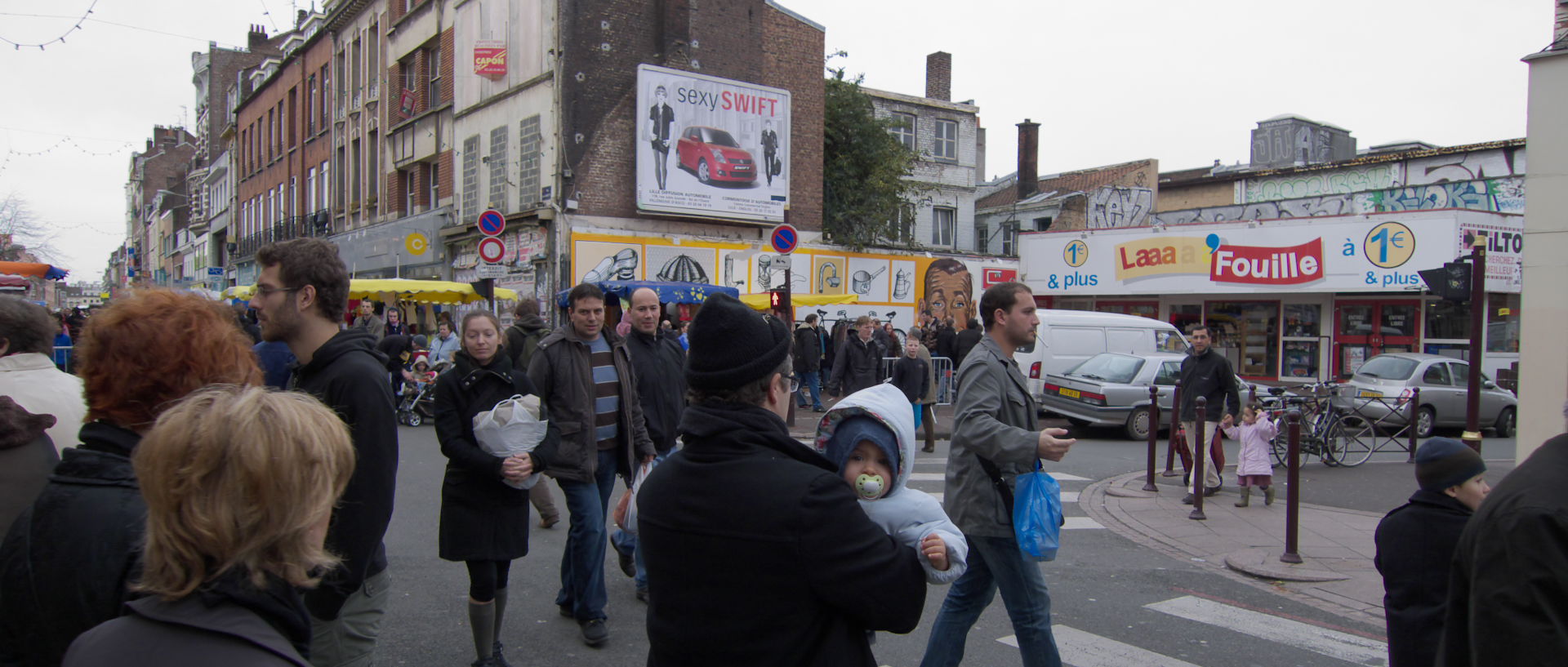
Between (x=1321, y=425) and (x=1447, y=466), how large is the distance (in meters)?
10.7

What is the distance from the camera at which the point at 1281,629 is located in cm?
570

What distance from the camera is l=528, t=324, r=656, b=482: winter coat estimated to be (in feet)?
16.5

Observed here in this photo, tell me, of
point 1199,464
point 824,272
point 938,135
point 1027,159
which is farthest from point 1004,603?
point 1027,159

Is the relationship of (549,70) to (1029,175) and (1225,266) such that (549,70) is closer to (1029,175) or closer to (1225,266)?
(1225,266)

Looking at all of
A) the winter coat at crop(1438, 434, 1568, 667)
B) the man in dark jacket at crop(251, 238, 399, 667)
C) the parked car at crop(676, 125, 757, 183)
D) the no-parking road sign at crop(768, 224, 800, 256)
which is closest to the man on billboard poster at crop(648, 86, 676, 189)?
the parked car at crop(676, 125, 757, 183)

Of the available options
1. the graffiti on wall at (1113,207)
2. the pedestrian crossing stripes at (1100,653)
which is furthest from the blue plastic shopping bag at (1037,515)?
the graffiti on wall at (1113,207)

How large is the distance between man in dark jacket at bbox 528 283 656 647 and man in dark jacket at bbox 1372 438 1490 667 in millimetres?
3534

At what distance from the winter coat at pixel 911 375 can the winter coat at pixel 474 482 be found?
7.92 metres

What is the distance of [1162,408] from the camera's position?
15.1 meters

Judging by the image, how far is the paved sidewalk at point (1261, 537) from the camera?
21.9 feet

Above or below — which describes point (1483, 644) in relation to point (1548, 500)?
below

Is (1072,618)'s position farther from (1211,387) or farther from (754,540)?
(1211,387)

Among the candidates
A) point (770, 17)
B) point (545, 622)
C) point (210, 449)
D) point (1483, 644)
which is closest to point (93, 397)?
point (210, 449)

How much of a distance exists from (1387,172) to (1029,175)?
39.4 feet
